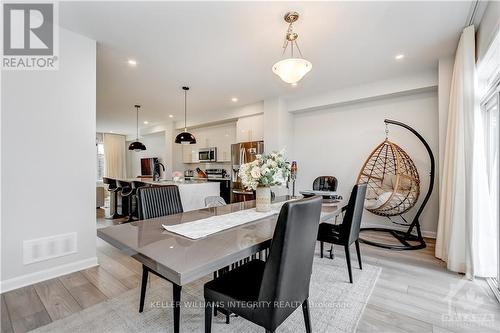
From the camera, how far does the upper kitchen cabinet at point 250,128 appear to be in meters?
5.34

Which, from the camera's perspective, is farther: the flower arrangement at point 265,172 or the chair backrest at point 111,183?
the chair backrest at point 111,183

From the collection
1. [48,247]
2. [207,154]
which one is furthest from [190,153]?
[48,247]

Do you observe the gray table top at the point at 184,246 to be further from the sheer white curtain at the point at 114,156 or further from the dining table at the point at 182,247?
the sheer white curtain at the point at 114,156

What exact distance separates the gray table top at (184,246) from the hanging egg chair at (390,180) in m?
2.77

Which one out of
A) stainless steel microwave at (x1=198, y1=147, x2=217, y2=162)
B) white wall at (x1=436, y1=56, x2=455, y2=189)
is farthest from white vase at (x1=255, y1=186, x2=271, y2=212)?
stainless steel microwave at (x1=198, y1=147, x2=217, y2=162)

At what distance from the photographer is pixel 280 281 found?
1079mm

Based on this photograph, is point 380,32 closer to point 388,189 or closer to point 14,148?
point 388,189

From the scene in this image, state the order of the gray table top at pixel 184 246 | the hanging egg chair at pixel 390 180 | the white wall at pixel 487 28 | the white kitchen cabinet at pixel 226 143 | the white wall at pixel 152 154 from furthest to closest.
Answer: the white wall at pixel 152 154 < the white kitchen cabinet at pixel 226 143 < the hanging egg chair at pixel 390 180 < the white wall at pixel 487 28 < the gray table top at pixel 184 246

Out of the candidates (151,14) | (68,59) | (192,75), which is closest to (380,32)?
(151,14)

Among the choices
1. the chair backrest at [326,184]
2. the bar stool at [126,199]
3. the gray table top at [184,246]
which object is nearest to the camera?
the gray table top at [184,246]

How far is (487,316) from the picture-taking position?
1745 millimetres

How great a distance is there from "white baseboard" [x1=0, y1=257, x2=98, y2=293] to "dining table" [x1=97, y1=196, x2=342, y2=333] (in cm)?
156

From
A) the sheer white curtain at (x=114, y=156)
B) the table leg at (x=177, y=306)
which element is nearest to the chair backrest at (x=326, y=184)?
the table leg at (x=177, y=306)

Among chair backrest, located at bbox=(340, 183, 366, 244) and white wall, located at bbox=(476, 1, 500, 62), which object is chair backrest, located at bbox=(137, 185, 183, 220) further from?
white wall, located at bbox=(476, 1, 500, 62)
